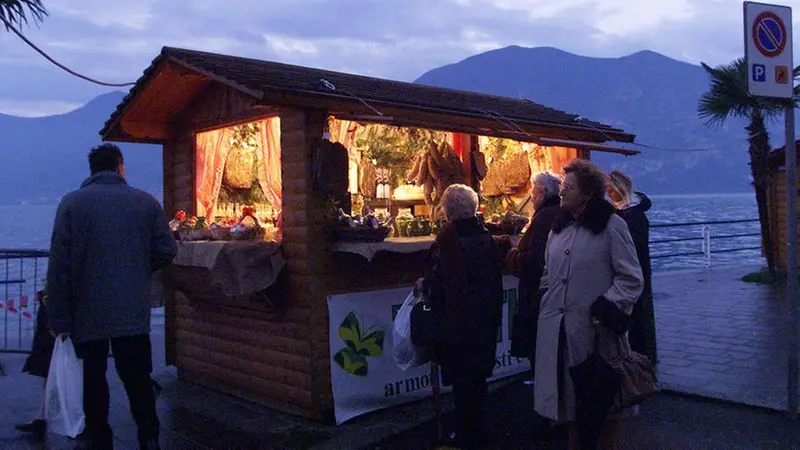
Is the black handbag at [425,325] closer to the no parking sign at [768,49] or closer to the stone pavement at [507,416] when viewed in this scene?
the stone pavement at [507,416]

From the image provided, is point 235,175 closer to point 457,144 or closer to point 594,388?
point 457,144

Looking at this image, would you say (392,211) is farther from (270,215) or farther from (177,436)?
(177,436)

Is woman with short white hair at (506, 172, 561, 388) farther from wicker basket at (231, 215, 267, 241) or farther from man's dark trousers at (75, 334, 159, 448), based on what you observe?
man's dark trousers at (75, 334, 159, 448)

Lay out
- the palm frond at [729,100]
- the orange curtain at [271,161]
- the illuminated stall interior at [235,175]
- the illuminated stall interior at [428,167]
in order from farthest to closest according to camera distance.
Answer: the palm frond at [729,100], the illuminated stall interior at [428,167], the illuminated stall interior at [235,175], the orange curtain at [271,161]

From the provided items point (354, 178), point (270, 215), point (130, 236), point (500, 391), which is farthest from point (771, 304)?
point (130, 236)

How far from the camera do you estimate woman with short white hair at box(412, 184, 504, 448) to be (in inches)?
182

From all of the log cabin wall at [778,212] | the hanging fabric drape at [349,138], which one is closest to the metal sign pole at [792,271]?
the hanging fabric drape at [349,138]

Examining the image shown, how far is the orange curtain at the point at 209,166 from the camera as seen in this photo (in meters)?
7.20

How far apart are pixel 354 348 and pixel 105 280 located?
2217 mm

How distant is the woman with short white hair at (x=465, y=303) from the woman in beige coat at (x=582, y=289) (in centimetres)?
62

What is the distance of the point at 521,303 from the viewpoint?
5.00 m

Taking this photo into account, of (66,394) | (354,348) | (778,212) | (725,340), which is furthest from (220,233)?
(778,212)

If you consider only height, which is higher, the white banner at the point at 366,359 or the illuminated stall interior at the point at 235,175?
the illuminated stall interior at the point at 235,175

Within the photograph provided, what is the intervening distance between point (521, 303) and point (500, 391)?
1.95 m
